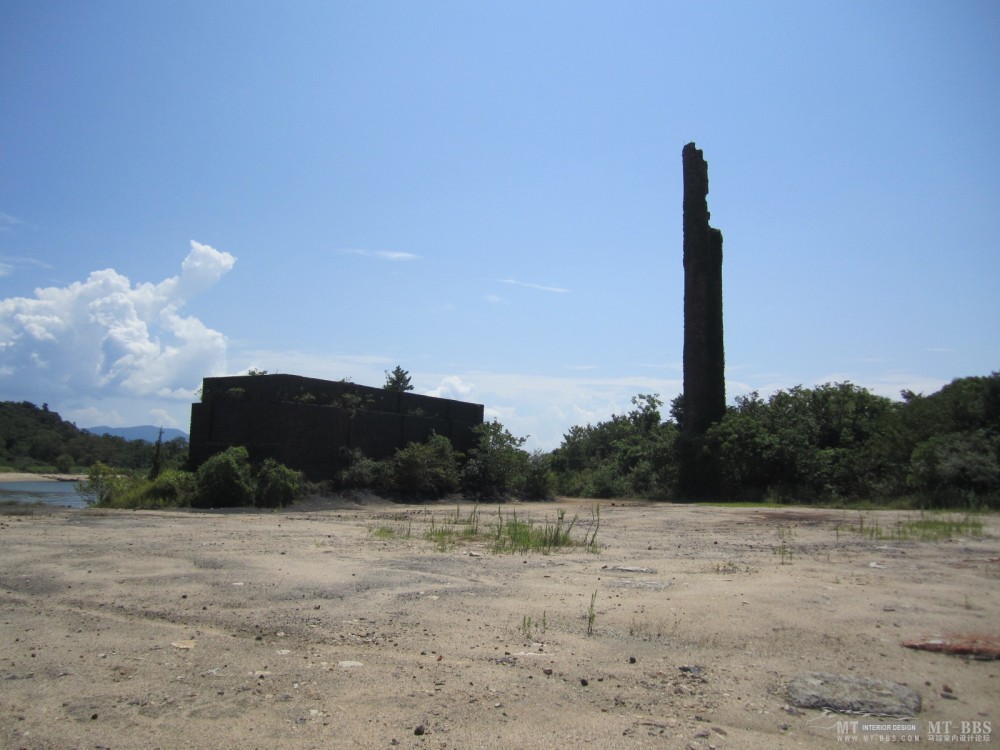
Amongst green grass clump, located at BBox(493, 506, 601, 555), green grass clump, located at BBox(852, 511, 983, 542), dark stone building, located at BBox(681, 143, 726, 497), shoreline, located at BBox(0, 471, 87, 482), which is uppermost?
dark stone building, located at BBox(681, 143, 726, 497)

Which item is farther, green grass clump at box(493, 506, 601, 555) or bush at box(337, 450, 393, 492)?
bush at box(337, 450, 393, 492)

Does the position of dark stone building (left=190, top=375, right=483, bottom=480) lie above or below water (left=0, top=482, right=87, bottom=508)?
above

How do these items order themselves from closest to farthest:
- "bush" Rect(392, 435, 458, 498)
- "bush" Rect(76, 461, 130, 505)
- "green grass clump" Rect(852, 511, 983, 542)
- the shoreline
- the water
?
1. "green grass clump" Rect(852, 511, 983, 542)
2. "bush" Rect(76, 461, 130, 505)
3. the water
4. "bush" Rect(392, 435, 458, 498)
5. the shoreline

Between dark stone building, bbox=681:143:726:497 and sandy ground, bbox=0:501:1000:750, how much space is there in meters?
19.1

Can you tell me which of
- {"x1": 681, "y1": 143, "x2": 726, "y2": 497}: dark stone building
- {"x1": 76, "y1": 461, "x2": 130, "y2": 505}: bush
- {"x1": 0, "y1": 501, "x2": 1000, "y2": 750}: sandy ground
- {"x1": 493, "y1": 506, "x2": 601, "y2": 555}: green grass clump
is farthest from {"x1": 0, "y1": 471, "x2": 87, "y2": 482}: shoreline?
{"x1": 0, "y1": 501, "x2": 1000, "y2": 750}: sandy ground

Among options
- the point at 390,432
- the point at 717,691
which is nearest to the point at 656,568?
the point at 717,691

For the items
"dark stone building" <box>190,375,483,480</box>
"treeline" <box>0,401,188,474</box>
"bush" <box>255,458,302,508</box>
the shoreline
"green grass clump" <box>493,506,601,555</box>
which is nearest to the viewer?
"green grass clump" <box>493,506,601,555</box>

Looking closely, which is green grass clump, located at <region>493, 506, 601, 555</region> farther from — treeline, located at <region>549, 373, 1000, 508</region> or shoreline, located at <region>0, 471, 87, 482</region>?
shoreline, located at <region>0, 471, 87, 482</region>

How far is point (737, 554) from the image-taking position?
31.4 ft

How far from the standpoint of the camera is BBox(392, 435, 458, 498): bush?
23.7 metres

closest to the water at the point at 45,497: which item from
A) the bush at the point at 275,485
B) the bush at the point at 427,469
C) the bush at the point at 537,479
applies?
the bush at the point at 275,485

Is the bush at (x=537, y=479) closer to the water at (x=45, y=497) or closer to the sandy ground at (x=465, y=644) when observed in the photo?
the water at (x=45, y=497)

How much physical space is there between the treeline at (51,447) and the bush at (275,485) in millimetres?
27306

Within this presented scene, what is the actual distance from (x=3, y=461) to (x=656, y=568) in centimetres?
5267
